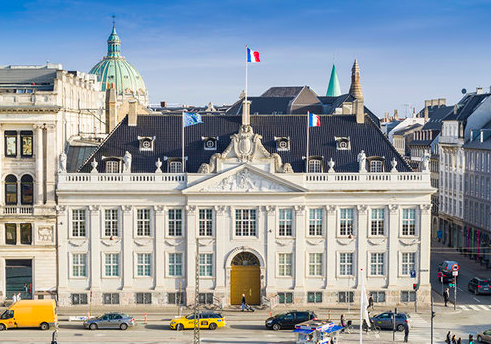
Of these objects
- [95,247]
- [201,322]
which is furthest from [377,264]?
[95,247]

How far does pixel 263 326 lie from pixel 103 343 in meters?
14.5

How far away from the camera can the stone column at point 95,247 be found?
271 feet

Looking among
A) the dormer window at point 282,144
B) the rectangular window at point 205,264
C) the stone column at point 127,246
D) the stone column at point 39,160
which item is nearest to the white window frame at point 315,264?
the rectangular window at point 205,264

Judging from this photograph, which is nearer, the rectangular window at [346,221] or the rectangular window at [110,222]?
the rectangular window at [110,222]

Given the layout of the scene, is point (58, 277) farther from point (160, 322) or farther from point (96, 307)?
point (160, 322)

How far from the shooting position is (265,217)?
82.9m

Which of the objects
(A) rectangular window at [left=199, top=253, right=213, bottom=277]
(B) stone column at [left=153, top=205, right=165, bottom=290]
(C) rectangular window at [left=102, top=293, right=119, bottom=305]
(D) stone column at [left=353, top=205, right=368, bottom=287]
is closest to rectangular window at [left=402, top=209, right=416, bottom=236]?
(D) stone column at [left=353, top=205, right=368, bottom=287]

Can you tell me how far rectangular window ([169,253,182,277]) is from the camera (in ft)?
274

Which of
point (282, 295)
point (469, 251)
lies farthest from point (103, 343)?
point (469, 251)

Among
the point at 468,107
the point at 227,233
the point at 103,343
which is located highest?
the point at 468,107

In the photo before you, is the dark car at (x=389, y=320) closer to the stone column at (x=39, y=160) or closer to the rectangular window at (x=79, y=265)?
the rectangular window at (x=79, y=265)

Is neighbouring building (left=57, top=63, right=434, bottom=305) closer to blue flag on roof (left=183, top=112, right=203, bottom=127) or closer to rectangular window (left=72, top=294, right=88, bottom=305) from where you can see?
rectangular window (left=72, top=294, right=88, bottom=305)

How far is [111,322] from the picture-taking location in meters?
74.9

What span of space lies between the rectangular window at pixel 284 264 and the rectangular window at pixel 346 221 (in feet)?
18.4
